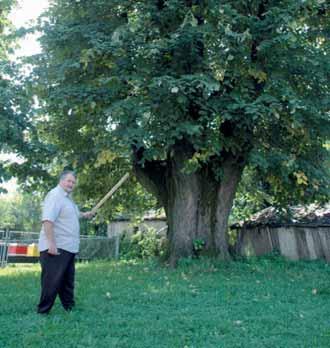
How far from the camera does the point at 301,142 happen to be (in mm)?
12703

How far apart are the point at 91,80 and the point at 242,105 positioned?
3819mm

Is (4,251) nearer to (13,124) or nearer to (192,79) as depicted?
(13,124)

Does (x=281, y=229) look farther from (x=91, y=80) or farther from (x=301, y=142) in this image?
(x=91, y=80)

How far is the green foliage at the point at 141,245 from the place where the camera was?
67.9 ft

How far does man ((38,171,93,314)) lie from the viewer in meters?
5.89

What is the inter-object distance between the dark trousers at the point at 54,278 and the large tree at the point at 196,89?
4.48m

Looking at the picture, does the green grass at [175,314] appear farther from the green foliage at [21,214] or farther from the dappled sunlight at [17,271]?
the green foliage at [21,214]

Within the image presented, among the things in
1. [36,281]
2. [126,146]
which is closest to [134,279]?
[36,281]

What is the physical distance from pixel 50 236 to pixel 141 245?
53.8ft

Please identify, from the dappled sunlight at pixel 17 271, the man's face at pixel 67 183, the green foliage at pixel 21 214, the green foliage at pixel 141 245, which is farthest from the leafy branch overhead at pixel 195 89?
the green foliage at pixel 21 214

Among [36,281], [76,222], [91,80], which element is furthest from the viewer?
[91,80]

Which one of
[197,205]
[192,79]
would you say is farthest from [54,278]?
[197,205]

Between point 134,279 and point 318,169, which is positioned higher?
point 318,169

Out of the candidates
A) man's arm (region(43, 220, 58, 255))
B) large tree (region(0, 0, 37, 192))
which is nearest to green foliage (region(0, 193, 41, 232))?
large tree (region(0, 0, 37, 192))
